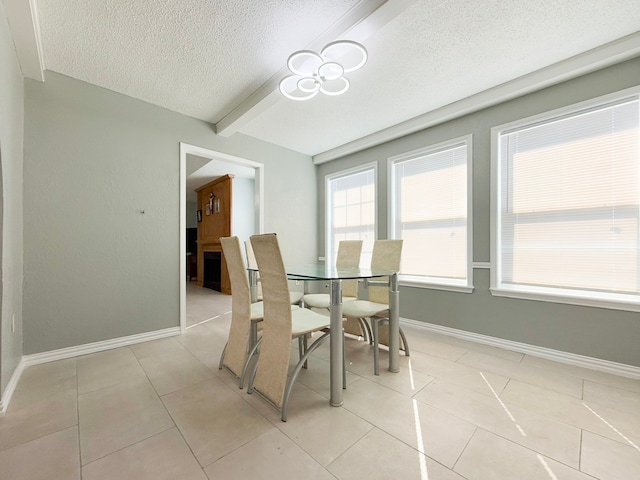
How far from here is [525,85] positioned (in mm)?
2475

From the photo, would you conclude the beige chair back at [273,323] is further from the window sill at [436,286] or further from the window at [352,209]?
the window at [352,209]

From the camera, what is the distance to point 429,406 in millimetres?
1699

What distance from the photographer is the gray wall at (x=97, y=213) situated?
236 cm

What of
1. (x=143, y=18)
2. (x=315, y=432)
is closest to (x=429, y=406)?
(x=315, y=432)

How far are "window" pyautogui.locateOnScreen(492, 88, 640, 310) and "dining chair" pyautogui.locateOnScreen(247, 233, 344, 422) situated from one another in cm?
211

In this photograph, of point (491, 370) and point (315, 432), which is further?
point (491, 370)

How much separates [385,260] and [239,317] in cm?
150

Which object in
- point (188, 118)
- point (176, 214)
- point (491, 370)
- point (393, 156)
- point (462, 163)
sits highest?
point (188, 118)

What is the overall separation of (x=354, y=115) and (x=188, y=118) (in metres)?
1.97

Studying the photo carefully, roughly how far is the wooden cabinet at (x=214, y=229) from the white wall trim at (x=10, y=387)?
11.1ft

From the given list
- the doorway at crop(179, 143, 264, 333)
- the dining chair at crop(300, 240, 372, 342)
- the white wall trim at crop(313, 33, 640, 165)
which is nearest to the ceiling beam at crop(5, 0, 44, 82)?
the doorway at crop(179, 143, 264, 333)

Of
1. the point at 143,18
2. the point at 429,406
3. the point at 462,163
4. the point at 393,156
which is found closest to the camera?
the point at 429,406

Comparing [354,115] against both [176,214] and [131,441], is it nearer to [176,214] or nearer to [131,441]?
[176,214]

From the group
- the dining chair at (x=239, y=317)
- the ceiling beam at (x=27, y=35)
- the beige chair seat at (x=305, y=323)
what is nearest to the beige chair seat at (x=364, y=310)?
the beige chair seat at (x=305, y=323)
